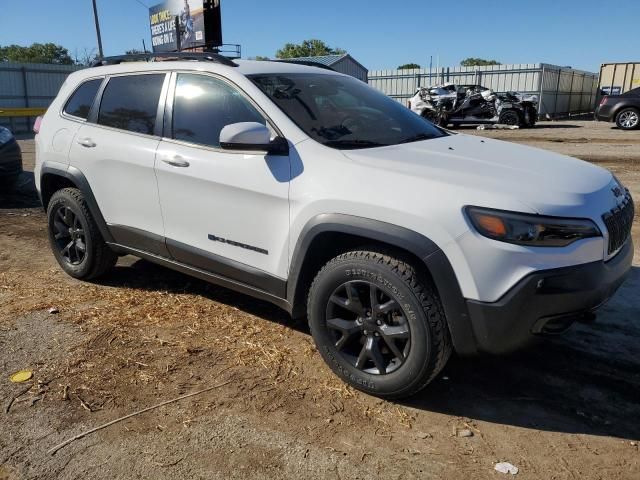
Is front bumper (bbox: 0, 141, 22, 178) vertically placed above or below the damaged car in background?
below

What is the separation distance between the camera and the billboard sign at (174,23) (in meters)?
26.9

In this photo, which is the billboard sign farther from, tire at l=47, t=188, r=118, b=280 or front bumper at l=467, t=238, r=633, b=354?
front bumper at l=467, t=238, r=633, b=354

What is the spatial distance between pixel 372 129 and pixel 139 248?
192cm

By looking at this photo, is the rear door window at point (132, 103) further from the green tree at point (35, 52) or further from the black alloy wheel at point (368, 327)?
the green tree at point (35, 52)

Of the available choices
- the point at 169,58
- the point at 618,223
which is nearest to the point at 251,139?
the point at 169,58

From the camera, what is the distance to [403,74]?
29359 millimetres

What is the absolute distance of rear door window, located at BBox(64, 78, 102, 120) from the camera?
14.8 ft

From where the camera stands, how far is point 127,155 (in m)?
3.98

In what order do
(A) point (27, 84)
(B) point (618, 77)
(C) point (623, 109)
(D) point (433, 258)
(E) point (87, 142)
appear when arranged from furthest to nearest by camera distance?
(B) point (618, 77), (A) point (27, 84), (C) point (623, 109), (E) point (87, 142), (D) point (433, 258)

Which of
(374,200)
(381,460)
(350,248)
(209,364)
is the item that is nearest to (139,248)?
(209,364)

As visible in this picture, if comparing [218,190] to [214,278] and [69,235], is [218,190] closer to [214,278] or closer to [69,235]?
[214,278]

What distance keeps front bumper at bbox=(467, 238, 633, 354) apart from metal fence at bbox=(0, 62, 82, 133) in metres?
24.0

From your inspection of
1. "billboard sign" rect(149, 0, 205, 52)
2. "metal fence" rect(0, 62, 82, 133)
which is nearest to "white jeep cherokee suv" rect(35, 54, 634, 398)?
"billboard sign" rect(149, 0, 205, 52)

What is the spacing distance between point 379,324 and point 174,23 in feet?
102
